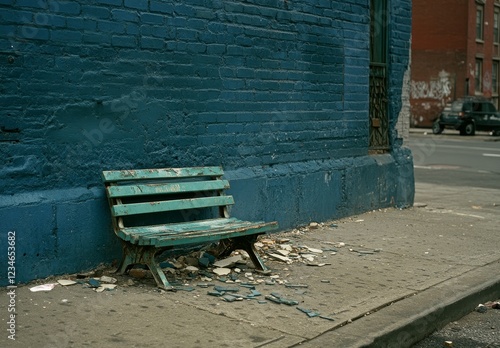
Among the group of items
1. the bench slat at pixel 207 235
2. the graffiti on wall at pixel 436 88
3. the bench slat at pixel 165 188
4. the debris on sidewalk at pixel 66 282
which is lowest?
the debris on sidewalk at pixel 66 282

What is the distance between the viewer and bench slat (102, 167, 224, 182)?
240 inches

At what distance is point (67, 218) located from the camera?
582 centimetres

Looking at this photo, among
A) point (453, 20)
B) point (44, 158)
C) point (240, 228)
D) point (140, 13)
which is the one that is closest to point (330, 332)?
point (240, 228)

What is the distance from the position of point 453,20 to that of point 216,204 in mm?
33974

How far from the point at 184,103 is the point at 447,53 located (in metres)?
33.4

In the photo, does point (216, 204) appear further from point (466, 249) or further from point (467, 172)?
point (467, 172)

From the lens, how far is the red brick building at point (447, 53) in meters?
37.5

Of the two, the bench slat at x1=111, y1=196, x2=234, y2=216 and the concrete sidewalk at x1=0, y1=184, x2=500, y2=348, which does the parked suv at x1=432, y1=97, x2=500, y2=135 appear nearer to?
the concrete sidewalk at x1=0, y1=184, x2=500, y2=348

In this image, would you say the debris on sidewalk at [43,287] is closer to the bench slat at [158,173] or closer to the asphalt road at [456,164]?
the bench slat at [158,173]

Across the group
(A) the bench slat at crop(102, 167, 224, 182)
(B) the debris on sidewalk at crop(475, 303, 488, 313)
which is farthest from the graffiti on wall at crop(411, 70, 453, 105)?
(B) the debris on sidewalk at crop(475, 303, 488, 313)

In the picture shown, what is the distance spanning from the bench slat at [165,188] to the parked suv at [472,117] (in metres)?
26.9

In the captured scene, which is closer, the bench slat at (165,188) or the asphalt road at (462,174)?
the asphalt road at (462,174)

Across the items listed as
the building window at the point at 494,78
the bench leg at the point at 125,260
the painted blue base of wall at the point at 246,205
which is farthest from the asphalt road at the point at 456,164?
the building window at the point at 494,78

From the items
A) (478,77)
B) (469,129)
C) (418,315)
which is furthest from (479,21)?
(418,315)
